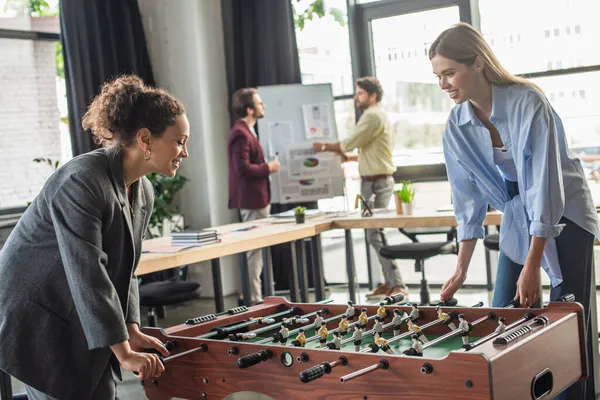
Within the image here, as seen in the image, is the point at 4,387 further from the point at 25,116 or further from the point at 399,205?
the point at 25,116

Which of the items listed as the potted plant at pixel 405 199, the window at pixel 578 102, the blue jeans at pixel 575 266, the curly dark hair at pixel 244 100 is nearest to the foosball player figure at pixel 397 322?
the blue jeans at pixel 575 266

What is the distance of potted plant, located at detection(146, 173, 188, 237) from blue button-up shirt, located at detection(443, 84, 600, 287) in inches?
169

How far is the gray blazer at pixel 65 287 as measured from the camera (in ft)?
6.61

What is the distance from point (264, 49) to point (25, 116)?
6.84ft

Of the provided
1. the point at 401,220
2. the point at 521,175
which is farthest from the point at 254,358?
the point at 401,220

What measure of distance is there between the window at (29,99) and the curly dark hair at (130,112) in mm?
4489

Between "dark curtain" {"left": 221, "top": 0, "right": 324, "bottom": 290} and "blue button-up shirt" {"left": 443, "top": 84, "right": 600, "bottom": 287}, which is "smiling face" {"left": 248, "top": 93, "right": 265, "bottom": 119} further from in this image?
"blue button-up shirt" {"left": 443, "top": 84, "right": 600, "bottom": 287}

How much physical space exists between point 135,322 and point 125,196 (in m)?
0.39

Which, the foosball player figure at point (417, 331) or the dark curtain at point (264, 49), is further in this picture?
the dark curtain at point (264, 49)

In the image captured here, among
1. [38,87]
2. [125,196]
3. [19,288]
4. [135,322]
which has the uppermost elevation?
[38,87]

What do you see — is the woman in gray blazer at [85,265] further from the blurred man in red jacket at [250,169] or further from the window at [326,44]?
the window at [326,44]

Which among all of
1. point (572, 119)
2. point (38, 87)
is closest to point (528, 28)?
point (572, 119)

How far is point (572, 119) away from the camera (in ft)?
21.5

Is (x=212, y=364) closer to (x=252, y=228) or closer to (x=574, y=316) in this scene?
(x=574, y=316)
